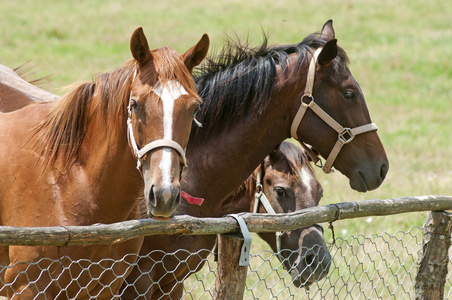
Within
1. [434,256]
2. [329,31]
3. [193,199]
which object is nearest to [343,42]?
[329,31]

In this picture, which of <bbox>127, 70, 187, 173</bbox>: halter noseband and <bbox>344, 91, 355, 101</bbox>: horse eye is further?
<bbox>344, 91, 355, 101</bbox>: horse eye

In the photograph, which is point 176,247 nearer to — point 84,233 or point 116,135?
point 116,135

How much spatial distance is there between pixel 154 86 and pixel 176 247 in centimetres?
125

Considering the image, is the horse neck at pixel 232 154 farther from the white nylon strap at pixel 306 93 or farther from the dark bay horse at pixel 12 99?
the dark bay horse at pixel 12 99

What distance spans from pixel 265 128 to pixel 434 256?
1330 millimetres

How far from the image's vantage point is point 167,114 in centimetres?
290

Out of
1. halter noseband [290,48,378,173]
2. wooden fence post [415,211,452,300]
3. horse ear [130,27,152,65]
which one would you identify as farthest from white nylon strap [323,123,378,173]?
horse ear [130,27,152,65]

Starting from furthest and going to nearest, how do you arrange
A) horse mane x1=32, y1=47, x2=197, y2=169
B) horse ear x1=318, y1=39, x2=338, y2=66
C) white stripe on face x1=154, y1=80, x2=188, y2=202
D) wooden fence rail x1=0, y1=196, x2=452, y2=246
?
1. horse ear x1=318, y1=39, x2=338, y2=66
2. horse mane x1=32, y1=47, x2=197, y2=169
3. white stripe on face x1=154, y1=80, x2=188, y2=202
4. wooden fence rail x1=0, y1=196, x2=452, y2=246

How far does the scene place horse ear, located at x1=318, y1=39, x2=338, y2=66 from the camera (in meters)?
3.75


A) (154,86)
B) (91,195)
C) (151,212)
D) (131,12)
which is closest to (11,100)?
(91,195)

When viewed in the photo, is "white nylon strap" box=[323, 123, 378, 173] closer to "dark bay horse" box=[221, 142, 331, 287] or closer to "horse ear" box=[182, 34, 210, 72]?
"dark bay horse" box=[221, 142, 331, 287]

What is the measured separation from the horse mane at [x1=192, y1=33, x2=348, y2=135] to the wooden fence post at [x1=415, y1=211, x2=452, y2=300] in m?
1.20

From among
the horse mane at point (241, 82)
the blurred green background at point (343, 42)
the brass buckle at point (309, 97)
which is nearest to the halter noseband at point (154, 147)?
the horse mane at point (241, 82)

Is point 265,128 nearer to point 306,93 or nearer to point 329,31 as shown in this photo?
point 306,93
